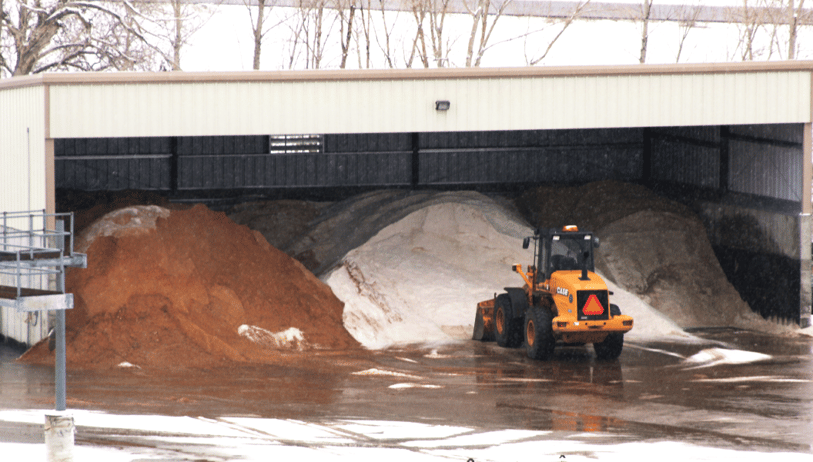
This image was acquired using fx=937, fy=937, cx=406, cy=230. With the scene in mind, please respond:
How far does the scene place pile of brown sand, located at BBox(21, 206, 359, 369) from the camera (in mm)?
18125

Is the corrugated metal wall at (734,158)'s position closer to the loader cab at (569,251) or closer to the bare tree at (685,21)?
the loader cab at (569,251)

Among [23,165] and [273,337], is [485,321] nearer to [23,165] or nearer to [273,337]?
[273,337]

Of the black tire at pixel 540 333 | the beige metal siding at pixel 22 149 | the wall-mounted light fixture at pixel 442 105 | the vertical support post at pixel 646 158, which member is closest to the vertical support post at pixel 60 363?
the beige metal siding at pixel 22 149

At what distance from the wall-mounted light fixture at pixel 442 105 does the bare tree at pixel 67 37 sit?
16.6 metres

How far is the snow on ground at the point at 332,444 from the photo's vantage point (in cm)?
1094

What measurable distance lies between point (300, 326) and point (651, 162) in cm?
1532

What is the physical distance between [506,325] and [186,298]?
6652mm

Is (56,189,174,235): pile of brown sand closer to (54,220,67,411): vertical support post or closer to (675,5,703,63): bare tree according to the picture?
(54,220,67,411): vertical support post

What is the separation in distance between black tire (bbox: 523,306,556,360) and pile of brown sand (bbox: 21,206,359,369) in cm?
390

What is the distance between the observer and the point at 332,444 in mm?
11633

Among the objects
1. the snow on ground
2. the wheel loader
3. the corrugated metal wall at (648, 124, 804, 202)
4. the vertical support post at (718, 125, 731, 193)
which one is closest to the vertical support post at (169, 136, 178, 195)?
the wheel loader

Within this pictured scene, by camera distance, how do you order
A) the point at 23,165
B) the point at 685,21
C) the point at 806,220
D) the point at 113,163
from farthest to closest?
the point at 685,21, the point at 113,163, the point at 806,220, the point at 23,165

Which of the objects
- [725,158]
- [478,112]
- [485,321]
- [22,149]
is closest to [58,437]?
[485,321]

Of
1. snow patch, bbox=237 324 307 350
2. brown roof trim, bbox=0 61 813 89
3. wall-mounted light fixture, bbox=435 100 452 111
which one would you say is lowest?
snow patch, bbox=237 324 307 350
